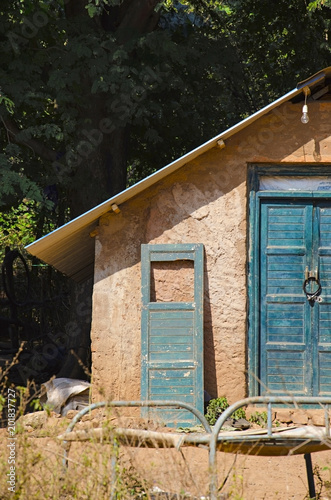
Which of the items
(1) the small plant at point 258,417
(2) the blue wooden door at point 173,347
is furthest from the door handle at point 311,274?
(1) the small plant at point 258,417

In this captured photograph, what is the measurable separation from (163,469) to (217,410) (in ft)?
5.91

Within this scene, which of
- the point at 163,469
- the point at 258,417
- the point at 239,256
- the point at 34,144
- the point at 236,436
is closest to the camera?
the point at 236,436

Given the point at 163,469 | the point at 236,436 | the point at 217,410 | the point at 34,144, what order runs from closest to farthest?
the point at 236,436
the point at 163,469
the point at 217,410
the point at 34,144

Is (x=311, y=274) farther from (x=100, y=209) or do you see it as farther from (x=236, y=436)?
(x=236, y=436)

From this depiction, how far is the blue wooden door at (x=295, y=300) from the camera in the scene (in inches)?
285

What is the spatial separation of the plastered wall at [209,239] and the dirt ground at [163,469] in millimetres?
766

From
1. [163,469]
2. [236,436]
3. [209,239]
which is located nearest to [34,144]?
[209,239]

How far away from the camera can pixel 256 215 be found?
731 centimetres

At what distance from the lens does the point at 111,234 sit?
24.1ft

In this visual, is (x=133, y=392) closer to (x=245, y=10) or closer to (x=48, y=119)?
(x=48, y=119)

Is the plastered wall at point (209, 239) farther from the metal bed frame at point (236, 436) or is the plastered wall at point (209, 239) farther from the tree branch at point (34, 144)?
the tree branch at point (34, 144)

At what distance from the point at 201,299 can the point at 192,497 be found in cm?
324

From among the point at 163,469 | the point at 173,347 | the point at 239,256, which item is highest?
the point at 239,256

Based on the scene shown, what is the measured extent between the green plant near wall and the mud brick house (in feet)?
0.44
